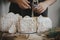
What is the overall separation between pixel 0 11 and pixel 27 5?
16cm

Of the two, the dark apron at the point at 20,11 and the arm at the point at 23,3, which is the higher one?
the arm at the point at 23,3

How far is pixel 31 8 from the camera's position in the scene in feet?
2.99

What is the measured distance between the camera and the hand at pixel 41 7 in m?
0.91

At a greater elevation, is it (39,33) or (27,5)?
(27,5)

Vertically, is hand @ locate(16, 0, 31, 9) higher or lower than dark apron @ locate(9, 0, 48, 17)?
higher

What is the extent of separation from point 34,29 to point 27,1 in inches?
6.5

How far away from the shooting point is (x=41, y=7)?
921mm

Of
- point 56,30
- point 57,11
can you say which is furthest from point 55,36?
point 57,11

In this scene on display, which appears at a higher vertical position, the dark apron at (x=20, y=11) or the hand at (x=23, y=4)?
the hand at (x=23, y=4)

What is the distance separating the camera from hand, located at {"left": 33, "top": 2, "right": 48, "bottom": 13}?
0.91m

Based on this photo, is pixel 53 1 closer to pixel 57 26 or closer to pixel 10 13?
pixel 57 26

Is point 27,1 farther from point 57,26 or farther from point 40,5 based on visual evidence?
point 57,26

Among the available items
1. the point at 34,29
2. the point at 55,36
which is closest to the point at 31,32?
the point at 34,29

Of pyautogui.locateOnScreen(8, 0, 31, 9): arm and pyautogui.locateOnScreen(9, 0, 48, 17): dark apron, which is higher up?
pyautogui.locateOnScreen(8, 0, 31, 9): arm
